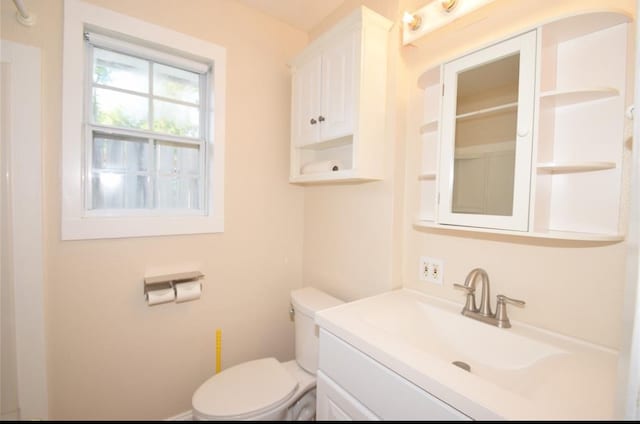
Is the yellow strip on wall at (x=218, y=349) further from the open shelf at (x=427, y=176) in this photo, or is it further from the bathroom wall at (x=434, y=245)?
the open shelf at (x=427, y=176)

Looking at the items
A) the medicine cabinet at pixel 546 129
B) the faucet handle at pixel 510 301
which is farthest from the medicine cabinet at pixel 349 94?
the faucet handle at pixel 510 301

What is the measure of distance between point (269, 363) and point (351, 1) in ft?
6.71

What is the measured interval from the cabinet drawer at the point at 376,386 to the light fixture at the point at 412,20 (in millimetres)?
1362

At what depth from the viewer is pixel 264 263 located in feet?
5.90

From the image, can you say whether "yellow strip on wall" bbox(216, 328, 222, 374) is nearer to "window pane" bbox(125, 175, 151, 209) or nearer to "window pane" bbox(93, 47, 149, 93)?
"window pane" bbox(125, 175, 151, 209)

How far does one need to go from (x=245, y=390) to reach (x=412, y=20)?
1836mm

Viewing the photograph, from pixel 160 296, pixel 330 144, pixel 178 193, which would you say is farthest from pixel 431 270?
pixel 178 193

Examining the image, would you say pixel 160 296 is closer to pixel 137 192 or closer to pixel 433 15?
pixel 137 192

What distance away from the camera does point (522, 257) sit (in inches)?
40.2

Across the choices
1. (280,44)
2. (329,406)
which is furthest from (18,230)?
(280,44)

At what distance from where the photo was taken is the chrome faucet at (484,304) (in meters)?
1.01

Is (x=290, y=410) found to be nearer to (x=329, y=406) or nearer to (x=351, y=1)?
(x=329, y=406)

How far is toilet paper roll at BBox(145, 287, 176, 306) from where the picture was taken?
1.36 metres

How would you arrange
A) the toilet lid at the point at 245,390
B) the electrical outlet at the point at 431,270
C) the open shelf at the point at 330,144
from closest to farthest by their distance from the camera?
the toilet lid at the point at 245,390 → the electrical outlet at the point at 431,270 → the open shelf at the point at 330,144
